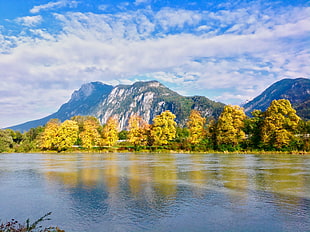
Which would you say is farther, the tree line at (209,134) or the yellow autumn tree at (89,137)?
the yellow autumn tree at (89,137)

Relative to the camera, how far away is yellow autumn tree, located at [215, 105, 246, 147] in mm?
65875

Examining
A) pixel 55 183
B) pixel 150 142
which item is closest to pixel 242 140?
pixel 150 142

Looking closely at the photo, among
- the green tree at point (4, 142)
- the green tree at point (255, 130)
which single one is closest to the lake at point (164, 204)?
the green tree at point (255, 130)

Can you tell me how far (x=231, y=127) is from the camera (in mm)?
65625

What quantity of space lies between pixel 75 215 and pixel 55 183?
992cm

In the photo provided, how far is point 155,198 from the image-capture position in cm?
1545

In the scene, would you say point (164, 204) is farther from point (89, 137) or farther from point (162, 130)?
point (89, 137)

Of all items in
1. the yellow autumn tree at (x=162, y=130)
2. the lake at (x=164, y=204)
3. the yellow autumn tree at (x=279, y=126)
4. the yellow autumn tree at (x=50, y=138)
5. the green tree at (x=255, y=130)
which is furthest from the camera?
the yellow autumn tree at (x=50, y=138)

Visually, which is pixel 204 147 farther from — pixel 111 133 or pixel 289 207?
pixel 289 207

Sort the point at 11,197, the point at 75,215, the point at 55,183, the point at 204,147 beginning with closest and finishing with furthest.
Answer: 1. the point at 75,215
2. the point at 11,197
3. the point at 55,183
4. the point at 204,147

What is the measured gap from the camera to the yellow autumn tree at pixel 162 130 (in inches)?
3029

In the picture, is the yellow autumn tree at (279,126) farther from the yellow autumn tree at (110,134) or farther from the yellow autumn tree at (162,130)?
the yellow autumn tree at (110,134)

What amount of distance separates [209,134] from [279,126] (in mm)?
16914

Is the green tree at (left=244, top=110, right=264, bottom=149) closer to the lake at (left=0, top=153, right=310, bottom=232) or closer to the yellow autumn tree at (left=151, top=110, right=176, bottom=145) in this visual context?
the yellow autumn tree at (left=151, top=110, right=176, bottom=145)
